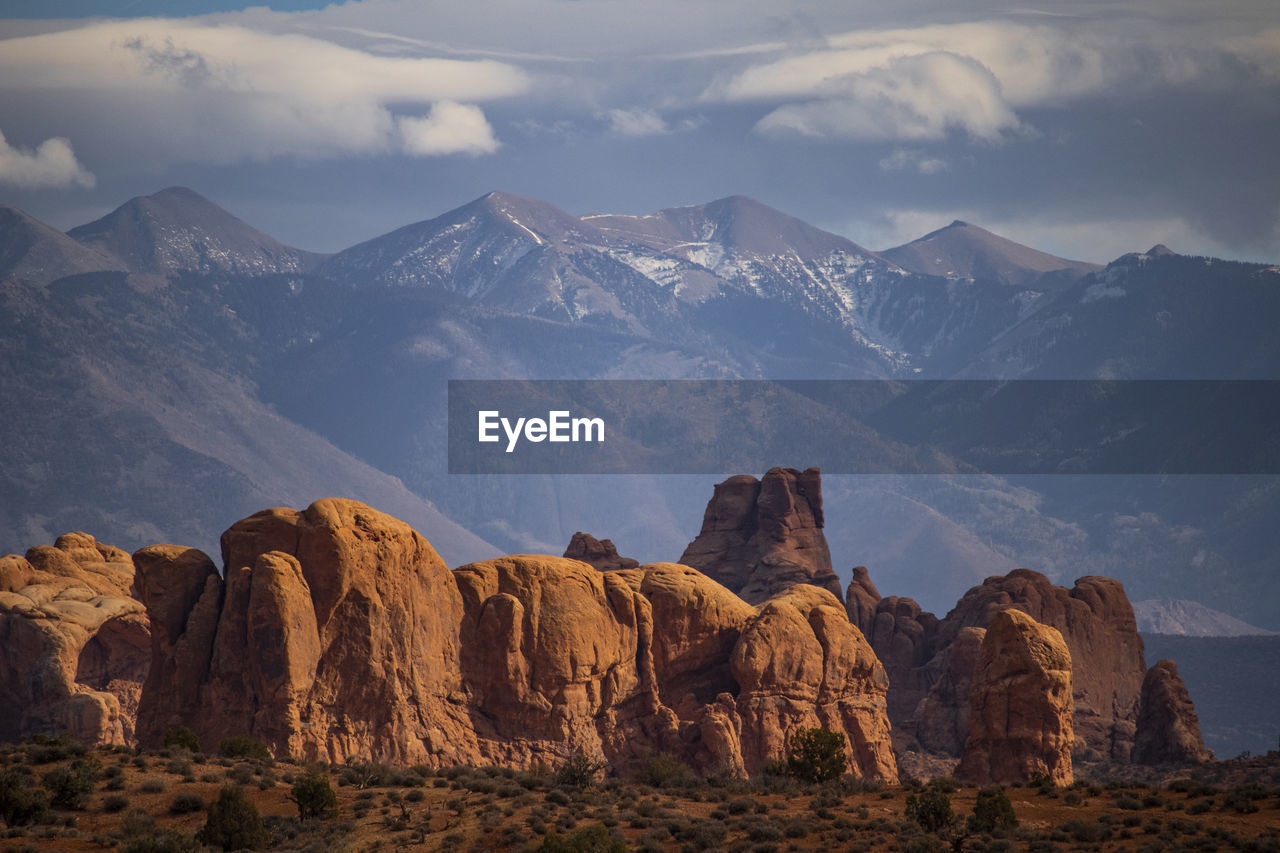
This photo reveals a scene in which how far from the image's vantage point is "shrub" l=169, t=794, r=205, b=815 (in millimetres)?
52250

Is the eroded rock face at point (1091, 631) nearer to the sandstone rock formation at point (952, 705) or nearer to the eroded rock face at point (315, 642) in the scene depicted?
the sandstone rock formation at point (952, 705)

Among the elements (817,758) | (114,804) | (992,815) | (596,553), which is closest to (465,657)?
(817,758)

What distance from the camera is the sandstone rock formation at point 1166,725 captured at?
112938 millimetres

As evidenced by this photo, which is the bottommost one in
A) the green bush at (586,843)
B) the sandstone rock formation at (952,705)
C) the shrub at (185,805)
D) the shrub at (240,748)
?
the green bush at (586,843)

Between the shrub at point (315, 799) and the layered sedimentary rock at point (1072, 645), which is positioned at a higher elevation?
the layered sedimentary rock at point (1072, 645)

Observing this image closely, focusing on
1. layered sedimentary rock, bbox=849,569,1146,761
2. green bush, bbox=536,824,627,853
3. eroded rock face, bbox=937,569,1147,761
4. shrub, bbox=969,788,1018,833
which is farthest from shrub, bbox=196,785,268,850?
eroded rock face, bbox=937,569,1147,761

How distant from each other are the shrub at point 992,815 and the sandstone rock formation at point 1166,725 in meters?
61.7

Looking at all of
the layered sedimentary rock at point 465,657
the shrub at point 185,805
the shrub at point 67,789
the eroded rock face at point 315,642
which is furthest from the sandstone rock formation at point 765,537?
the shrub at point 67,789

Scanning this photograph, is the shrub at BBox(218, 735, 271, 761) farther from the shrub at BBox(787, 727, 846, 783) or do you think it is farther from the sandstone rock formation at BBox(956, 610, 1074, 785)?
the sandstone rock formation at BBox(956, 610, 1074, 785)

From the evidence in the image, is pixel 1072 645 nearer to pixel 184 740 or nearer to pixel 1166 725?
pixel 1166 725

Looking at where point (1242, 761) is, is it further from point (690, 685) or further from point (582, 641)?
point (582, 641)

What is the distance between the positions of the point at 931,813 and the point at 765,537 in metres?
95.1

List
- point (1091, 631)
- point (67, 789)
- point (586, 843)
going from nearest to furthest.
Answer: point (586, 843)
point (67, 789)
point (1091, 631)

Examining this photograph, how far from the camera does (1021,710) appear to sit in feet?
262
